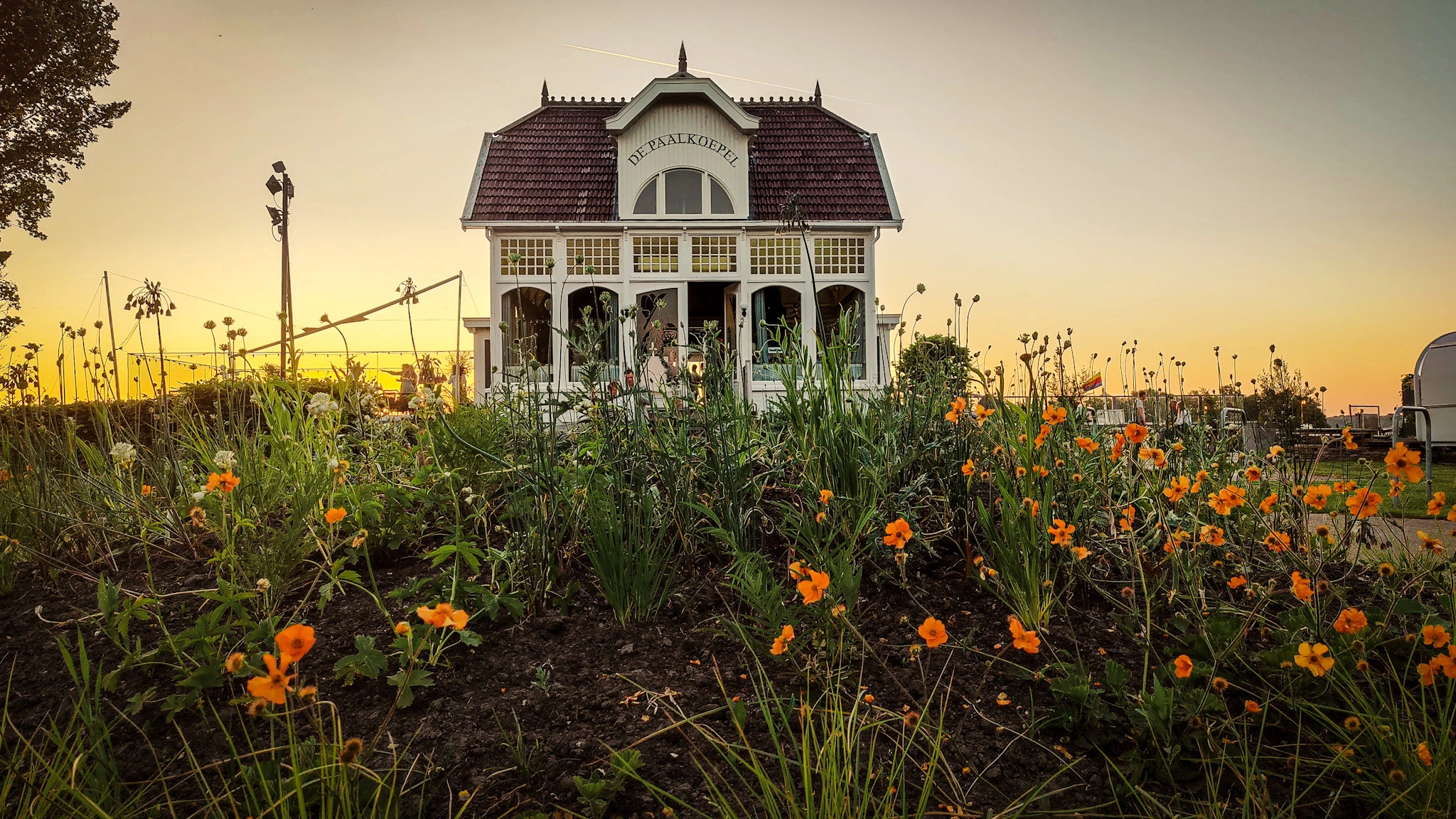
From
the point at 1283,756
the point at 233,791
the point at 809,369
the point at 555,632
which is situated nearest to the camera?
the point at 233,791

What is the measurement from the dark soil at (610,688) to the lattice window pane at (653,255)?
1153cm

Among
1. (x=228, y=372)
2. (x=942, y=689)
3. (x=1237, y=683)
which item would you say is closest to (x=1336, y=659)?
(x=1237, y=683)

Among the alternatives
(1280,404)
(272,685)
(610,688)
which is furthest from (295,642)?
(1280,404)

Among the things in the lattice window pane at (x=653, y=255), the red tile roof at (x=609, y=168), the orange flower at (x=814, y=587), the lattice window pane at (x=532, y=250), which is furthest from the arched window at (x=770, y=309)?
the orange flower at (x=814, y=587)

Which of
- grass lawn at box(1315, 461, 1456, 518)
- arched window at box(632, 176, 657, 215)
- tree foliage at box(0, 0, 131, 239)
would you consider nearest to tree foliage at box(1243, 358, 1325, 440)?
grass lawn at box(1315, 461, 1456, 518)

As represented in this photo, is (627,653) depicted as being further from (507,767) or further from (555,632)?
(507,767)

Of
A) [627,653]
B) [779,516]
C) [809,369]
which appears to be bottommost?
[627,653]

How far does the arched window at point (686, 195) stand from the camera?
44.4 feet

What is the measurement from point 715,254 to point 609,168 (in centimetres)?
258

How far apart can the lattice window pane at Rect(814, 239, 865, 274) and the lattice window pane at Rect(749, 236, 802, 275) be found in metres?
0.46

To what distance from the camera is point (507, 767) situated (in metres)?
1.43

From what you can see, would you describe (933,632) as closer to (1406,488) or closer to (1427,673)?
(1427,673)

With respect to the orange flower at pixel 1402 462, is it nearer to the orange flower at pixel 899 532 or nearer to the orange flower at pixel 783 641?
the orange flower at pixel 899 532

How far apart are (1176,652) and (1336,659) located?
31 cm
